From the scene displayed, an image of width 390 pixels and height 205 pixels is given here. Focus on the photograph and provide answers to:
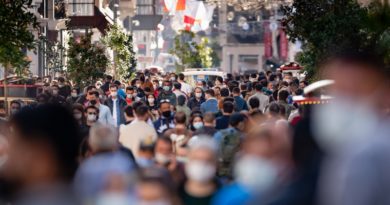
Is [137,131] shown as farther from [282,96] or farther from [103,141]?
[282,96]

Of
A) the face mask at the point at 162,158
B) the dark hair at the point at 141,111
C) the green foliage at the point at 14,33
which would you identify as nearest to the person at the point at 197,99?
the green foliage at the point at 14,33

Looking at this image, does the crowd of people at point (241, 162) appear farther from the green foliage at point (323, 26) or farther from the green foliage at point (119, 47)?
the green foliage at point (119, 47)

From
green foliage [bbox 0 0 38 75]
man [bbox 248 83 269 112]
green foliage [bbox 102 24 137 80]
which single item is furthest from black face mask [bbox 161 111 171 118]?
green foliage [bbox 102 24 137 80]

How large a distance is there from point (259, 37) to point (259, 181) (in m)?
119

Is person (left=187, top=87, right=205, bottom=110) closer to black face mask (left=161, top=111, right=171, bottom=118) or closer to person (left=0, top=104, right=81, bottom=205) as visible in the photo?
black face mask (left=161, top=111, right=171, bottom=118)

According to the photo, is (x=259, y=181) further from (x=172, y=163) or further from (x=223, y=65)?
(x=223, y=65)

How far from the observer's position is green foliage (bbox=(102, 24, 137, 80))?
1711 inches

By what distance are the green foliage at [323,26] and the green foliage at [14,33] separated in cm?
679

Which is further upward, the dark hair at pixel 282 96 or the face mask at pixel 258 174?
the dark hair at pixel 282 96

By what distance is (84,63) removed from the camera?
37125mm

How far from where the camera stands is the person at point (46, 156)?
6770 mm

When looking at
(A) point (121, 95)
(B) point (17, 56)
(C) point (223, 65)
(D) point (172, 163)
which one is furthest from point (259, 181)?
(C) point (223, 65)

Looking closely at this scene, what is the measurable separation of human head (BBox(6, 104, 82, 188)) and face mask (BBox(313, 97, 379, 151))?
1.62 m

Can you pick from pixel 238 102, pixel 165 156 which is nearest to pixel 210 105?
pixel 238 102
